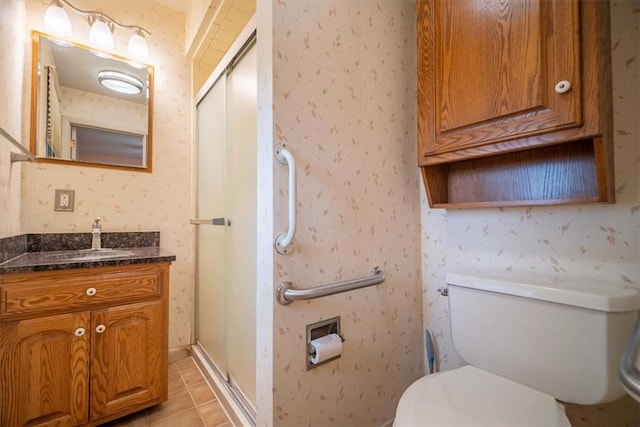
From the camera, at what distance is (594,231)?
81 cm

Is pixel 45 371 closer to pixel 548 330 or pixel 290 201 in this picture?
pixel 290 201

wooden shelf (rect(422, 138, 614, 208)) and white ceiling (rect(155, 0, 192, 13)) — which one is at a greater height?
white ceiling (rect(155, 0, 192, 13))

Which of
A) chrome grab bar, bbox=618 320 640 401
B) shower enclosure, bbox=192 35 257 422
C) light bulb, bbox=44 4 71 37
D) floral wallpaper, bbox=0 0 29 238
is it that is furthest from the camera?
light bulb, bbox=44 4 71 37

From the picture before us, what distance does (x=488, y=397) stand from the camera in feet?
2.49

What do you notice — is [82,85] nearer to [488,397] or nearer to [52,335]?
[52,335]

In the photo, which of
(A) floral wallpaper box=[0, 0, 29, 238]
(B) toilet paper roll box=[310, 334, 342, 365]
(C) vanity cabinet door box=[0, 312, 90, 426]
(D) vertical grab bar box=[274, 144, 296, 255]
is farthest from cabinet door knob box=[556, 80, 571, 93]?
(A) floral wallpaper box=[0, 0, 29, 238]

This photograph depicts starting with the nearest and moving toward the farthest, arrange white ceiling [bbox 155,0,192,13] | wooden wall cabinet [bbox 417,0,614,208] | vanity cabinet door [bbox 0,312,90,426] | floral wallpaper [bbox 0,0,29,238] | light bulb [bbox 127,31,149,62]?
wooden wall cabinet [bbox 417,0,614,208], vanity cabinet door [bbox 0,312,90,426], floral wallpaper [bbox 0,0,29,238], light bulb [bbox 127,31,149,62], white ceiling [bbox 155,0,192,13]

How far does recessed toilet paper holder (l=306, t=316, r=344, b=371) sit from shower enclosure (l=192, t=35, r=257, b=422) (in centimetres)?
40

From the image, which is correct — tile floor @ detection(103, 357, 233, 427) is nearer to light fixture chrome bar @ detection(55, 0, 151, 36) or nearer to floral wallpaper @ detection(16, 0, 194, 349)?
floral wallpaper @ detection(16, 0, 194, 349)

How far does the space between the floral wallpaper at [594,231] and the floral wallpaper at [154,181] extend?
1.78m

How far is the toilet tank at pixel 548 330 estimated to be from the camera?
0.67 meters

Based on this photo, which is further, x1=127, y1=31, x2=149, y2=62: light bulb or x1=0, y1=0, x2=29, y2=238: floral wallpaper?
x1=127, y1=31, x2=149, y2=62: light bulb

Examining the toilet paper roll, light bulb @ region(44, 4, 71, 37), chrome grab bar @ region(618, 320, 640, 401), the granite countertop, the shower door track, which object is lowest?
the shower door track

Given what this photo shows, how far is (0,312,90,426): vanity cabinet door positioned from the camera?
39.2 inches
